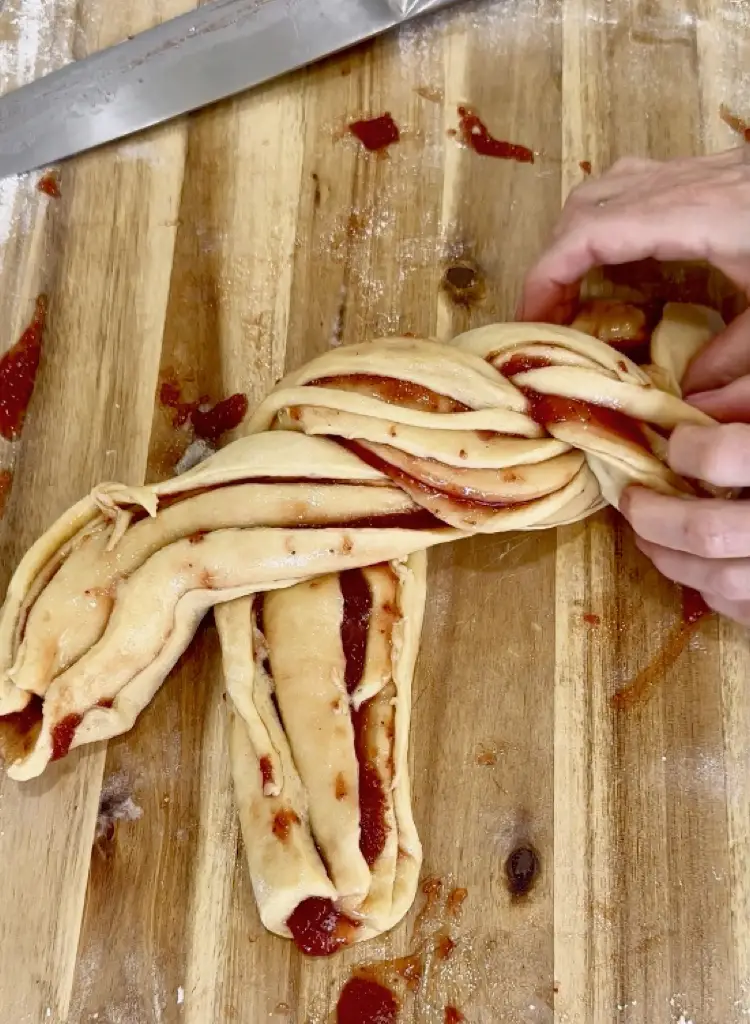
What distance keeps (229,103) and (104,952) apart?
6.40 feet

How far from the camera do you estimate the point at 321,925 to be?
160cm

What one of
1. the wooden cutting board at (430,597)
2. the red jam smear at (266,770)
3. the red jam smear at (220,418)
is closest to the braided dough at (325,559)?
the red jam smear at (266,770)

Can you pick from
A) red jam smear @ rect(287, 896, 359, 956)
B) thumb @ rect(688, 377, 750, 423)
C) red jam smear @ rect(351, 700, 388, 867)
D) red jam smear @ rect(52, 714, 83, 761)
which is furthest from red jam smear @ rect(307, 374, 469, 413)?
red jam smear @ rect(287, 896, 359, 956)

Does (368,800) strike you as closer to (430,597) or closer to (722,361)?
(430,597)

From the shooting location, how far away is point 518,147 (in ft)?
7.10

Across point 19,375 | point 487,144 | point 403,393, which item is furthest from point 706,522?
point 19,375

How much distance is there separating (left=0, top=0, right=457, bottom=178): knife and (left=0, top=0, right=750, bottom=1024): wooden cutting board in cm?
7

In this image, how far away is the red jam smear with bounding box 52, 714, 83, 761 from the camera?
5.42ft

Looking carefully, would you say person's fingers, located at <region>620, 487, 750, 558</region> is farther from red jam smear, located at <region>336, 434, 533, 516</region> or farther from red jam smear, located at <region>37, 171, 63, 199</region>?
red jam smear, located at <region>37, 171, 63, 199</region>

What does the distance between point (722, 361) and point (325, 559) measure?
887mm

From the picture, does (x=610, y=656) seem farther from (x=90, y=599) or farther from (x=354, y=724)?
(x=90, y=599)

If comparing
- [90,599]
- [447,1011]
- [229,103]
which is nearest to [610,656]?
[447,1011]

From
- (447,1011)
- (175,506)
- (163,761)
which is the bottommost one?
(447,1011)

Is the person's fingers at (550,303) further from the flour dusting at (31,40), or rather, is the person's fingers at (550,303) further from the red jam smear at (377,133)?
the flour dusting at (31,40)
